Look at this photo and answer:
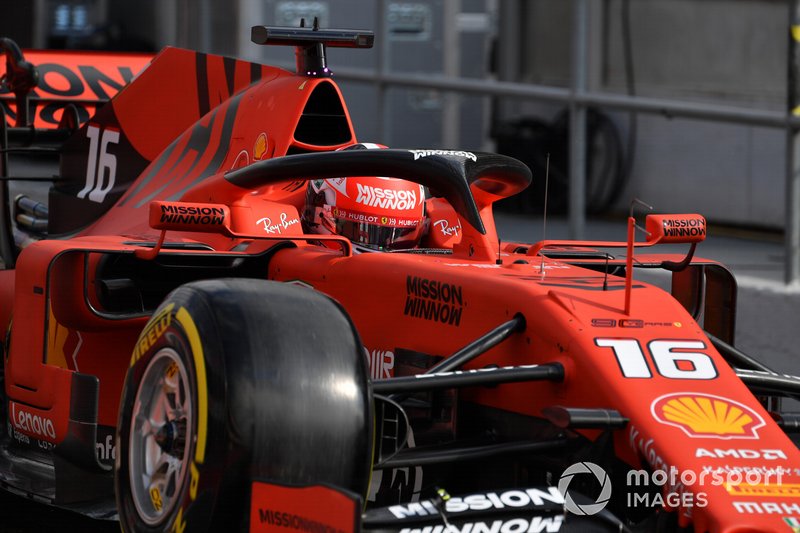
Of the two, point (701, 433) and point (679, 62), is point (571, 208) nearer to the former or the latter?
point (679, 62)

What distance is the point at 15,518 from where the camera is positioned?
18.2ft

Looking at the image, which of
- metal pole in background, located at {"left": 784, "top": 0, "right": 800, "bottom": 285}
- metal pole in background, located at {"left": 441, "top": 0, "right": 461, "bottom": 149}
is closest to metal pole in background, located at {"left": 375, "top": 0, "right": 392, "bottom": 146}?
metal pole in background, located at {"left": 441, "top": 0, "right": 461, "bottom": 149}

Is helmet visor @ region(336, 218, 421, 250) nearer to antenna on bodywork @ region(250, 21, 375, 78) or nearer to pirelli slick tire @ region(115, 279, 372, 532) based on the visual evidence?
antenna on bodywork @ region(250, 21, 375, 78)

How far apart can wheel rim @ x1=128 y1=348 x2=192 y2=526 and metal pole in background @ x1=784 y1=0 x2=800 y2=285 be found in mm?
3948

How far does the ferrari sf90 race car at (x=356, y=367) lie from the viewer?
354 centimetres

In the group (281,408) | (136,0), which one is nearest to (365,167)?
(281,408)

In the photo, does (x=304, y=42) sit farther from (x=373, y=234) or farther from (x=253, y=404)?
(x=253, y=404)

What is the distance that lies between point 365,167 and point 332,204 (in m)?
0.60

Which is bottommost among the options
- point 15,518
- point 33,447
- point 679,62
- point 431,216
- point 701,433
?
point 15,518

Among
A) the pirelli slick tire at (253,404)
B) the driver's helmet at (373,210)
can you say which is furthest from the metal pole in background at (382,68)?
the pirelli slick tire at (253,404)

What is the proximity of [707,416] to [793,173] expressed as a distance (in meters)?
3.48

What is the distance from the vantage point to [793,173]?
6.97 m

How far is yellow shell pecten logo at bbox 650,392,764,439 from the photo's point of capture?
12.2ft

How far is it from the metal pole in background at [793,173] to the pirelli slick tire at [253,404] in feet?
12.3
